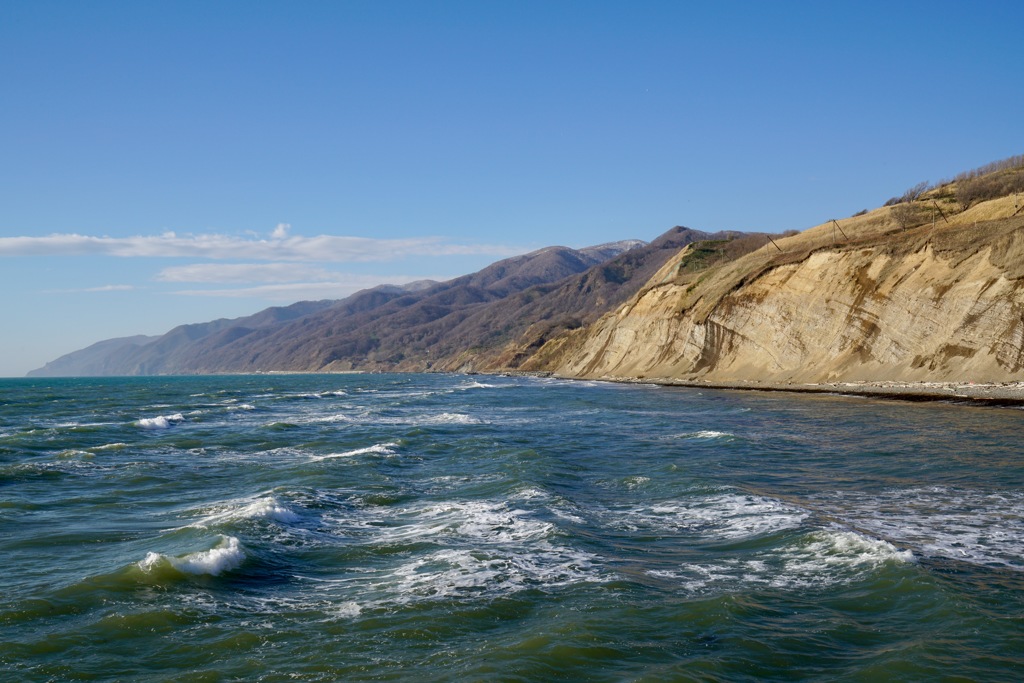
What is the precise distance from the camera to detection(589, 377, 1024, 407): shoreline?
3562 cm

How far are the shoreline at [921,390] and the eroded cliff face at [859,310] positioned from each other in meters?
1.14

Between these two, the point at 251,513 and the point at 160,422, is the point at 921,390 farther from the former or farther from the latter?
the point at 160,422

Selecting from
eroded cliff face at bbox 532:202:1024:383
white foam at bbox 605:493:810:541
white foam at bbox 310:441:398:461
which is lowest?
white foam at bbox 605:493:810:541

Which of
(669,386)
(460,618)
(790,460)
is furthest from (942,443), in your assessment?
(669,386)

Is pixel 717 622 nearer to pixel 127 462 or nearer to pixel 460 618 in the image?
pixel 460 618

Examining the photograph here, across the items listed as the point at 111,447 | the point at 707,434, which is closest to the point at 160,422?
the point at 111,447

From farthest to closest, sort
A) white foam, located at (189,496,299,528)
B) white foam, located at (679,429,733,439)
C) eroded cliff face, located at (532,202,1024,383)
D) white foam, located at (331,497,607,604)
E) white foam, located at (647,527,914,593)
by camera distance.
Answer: eroded cliff face, located at (532,202,1024,383)
white foam, located at (679,429,733,439)
white foam, located at (189,496,299,528)
white foam, located at (331,497,607,604)
white foam, located at (647,527,914,593)

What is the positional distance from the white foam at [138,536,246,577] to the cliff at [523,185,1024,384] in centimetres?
3999

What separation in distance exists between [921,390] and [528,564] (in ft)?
120

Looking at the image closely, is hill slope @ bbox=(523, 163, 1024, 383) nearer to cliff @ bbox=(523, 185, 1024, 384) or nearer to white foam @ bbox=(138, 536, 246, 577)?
cliff @ bbox=(523, 185, 1024, 384)

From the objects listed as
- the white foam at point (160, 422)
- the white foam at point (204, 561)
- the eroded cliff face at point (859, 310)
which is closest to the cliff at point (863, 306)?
the eroded cliff face at point (859, 310)

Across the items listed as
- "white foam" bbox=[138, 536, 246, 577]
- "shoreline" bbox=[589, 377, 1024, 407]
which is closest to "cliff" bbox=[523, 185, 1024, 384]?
"shoreline" bbox=[589, 377, 1024, 407]

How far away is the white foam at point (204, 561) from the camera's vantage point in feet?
39.7

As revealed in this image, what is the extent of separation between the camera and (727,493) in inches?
697
